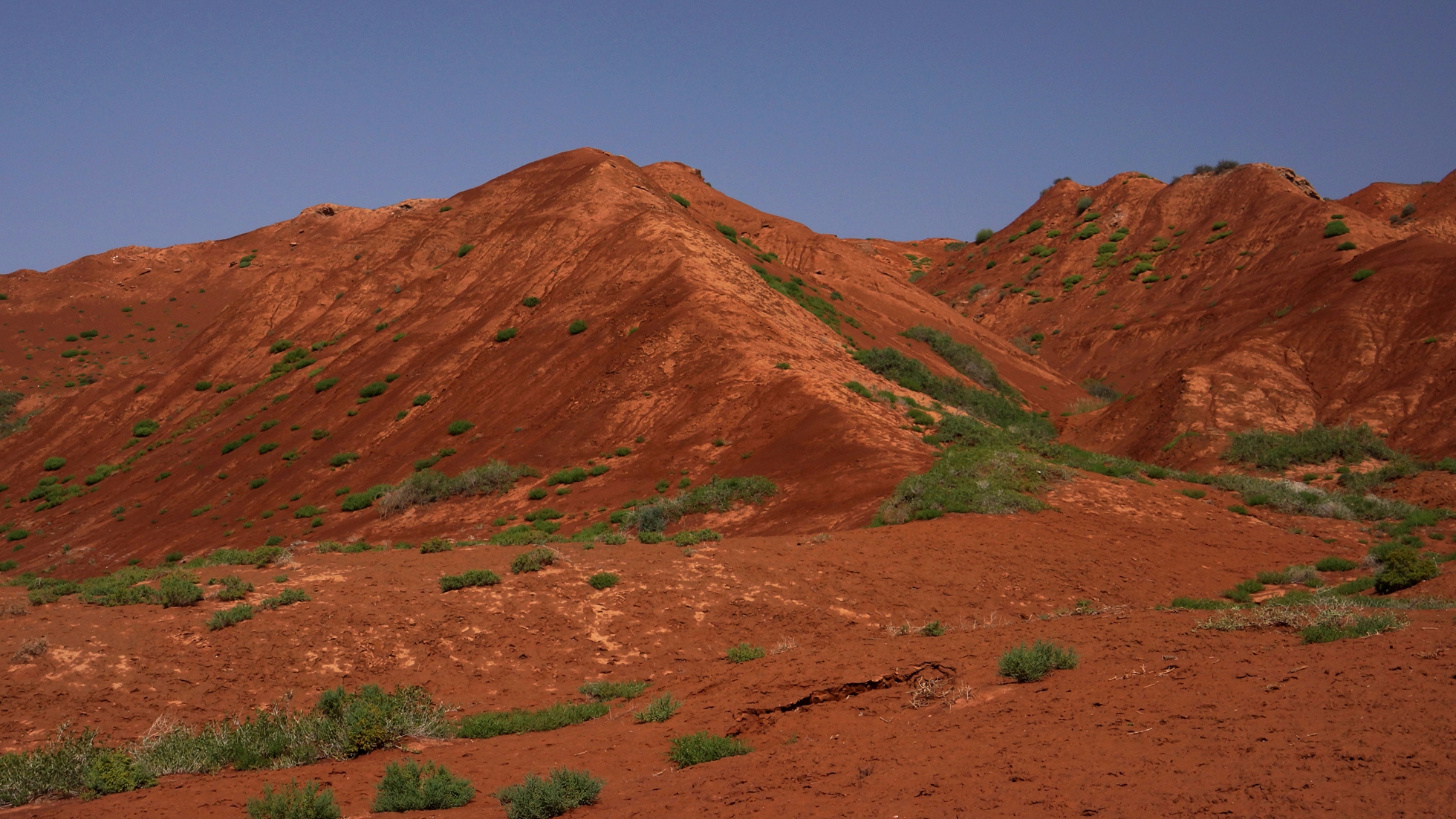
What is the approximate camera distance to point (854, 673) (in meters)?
9.52

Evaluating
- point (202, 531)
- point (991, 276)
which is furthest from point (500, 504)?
point (991, 276)

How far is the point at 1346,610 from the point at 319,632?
1179 cm

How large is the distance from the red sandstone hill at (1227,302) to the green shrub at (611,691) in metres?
26.7

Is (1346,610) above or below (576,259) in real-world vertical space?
below

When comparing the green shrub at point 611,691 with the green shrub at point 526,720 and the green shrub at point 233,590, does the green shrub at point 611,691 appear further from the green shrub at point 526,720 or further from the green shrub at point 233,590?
the green shrub at point 233,590

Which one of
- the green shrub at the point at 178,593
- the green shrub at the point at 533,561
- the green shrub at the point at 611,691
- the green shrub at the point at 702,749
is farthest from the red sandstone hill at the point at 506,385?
the green shrub at the point at 702,749

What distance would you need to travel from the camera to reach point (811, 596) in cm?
1435

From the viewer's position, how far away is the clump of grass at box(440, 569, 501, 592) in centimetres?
1384

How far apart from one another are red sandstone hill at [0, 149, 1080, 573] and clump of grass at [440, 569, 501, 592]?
725cm

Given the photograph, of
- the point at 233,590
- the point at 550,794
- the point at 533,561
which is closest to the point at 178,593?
the point at 233,590

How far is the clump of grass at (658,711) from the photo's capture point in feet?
31.5

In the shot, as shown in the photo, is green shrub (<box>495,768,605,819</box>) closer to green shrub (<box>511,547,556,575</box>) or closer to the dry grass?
the dry grass

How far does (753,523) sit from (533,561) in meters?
6.69

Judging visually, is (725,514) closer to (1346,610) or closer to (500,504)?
(500,504)
